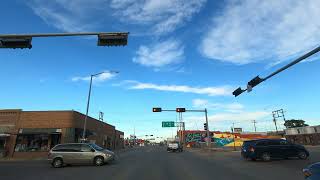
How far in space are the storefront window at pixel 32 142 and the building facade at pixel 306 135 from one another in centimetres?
5892

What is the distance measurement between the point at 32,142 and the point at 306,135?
7276 centimetres

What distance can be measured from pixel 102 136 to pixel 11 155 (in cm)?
2460

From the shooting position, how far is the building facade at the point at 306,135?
83.8m

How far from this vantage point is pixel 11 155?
140 feet

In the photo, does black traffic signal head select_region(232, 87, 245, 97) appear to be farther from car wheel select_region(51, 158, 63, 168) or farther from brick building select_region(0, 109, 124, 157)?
brick building select_region(0, 109, 124, 157)

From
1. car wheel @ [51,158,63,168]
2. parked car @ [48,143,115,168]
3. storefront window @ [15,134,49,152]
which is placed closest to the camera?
car wheel @ [51,158,63,168]

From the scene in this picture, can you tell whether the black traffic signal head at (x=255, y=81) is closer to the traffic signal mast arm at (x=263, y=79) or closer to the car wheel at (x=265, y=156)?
the traffic signal mast arm at (x=263, y=79)

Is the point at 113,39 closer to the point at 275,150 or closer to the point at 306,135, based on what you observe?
the point at 275,150

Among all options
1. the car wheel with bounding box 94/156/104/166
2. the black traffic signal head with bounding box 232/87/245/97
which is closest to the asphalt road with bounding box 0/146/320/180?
the car wheel with bounding box 94/156/104/166

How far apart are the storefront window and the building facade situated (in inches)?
2320

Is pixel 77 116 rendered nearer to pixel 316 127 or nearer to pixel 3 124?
pixel 3 124

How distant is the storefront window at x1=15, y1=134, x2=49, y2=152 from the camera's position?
43.5m

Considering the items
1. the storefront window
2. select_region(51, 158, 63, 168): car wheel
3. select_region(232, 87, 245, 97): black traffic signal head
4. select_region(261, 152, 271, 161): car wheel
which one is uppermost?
select_region(232, 87, 245, 97): black traffic signal head

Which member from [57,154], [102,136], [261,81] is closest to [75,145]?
[57,154]
